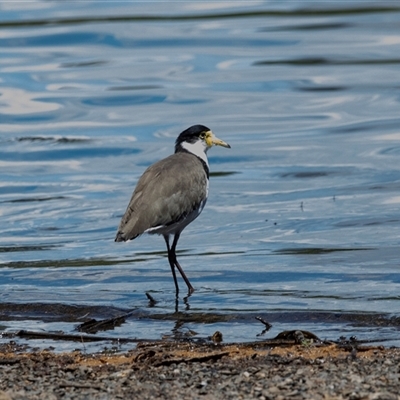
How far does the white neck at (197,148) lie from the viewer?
40.6 feet

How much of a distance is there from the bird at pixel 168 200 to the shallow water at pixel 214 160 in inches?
22.5

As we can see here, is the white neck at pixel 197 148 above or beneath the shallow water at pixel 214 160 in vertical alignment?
above

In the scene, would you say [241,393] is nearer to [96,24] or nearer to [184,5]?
[96,24]

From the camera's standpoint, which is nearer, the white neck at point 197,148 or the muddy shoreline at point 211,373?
the muddy shoreline at point 211,373

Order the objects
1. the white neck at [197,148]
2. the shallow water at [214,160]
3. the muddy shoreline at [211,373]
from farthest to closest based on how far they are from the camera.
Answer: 1. the white neck at [197,148]
2. the shallow water at [214,160]
3. the muddy shoreline at [211,373]

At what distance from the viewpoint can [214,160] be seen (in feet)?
64.0

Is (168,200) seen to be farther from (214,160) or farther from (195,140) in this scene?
(214,160)

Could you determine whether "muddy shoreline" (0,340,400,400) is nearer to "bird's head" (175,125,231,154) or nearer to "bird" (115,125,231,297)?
"bird" (115,125,231,297)

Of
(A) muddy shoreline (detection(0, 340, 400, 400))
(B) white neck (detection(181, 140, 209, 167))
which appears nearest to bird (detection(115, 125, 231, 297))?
(B) white neck (detection(181, 140, 209, 167))

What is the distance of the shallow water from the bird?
0.57m

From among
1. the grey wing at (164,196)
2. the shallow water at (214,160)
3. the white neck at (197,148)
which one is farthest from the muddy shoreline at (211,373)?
the white neck at (197,148)

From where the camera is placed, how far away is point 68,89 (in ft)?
82.3

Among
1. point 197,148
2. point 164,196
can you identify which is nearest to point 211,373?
point 164,196

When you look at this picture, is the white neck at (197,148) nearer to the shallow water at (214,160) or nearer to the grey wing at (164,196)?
the grey wing at (164,196)
